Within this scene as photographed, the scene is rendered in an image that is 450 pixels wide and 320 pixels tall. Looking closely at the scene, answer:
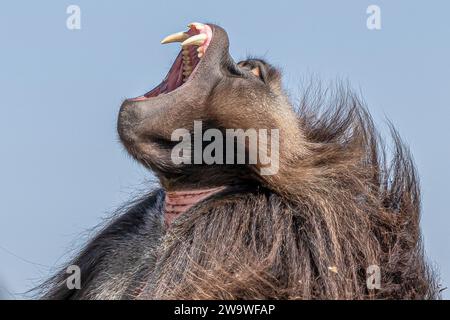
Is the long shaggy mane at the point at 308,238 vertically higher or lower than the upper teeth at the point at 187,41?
lower

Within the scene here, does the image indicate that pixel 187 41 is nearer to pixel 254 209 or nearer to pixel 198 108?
pixel 198 108

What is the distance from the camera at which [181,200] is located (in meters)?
9.80

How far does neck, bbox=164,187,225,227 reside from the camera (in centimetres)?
974

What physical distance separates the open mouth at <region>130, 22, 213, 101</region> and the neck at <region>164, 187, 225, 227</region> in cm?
67

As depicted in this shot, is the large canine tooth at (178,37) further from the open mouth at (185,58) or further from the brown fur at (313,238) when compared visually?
the brown fur at (313,238)

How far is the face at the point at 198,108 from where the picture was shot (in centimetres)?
938

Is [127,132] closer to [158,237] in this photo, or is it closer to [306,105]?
[158,237]

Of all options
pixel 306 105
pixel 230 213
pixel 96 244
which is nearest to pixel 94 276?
pixel 96 244

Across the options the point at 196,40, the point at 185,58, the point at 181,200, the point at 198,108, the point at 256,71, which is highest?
the point at 196,40

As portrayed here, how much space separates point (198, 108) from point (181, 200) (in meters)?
0.69

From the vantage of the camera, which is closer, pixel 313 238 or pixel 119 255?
pixel 313 238

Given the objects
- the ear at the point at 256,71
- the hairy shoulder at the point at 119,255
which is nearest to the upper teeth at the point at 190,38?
the ear at the point at 256,71

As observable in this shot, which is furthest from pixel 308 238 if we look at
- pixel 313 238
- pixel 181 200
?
pixel 181 200
